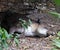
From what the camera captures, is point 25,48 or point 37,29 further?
point 37,29

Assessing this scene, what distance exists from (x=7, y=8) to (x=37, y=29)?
0.96 m

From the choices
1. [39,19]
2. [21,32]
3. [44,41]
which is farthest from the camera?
[39,19]

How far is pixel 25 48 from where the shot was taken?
3488 millimetres

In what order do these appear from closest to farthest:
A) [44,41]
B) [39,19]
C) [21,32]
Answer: [44,41]
[21,32]
[39,19]

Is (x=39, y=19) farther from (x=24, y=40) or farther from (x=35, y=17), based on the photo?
(x=24, y=40)

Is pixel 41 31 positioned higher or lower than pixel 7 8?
lower

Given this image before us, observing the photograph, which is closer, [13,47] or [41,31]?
[13,47]

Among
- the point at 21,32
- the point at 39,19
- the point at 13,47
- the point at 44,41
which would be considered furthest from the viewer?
the point at 39,19

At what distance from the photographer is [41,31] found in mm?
4172

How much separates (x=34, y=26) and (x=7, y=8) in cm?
88

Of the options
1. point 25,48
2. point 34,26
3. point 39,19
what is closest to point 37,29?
point 34,26

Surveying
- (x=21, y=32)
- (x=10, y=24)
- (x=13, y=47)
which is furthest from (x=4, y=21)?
(x=13, y=47)

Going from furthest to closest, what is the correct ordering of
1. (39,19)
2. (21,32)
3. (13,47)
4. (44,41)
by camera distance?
1. (39,19)
2. (21,32)
3. (44,41)
4. (13,47)

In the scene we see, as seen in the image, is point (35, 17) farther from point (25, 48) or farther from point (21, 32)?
point (25, 48)
